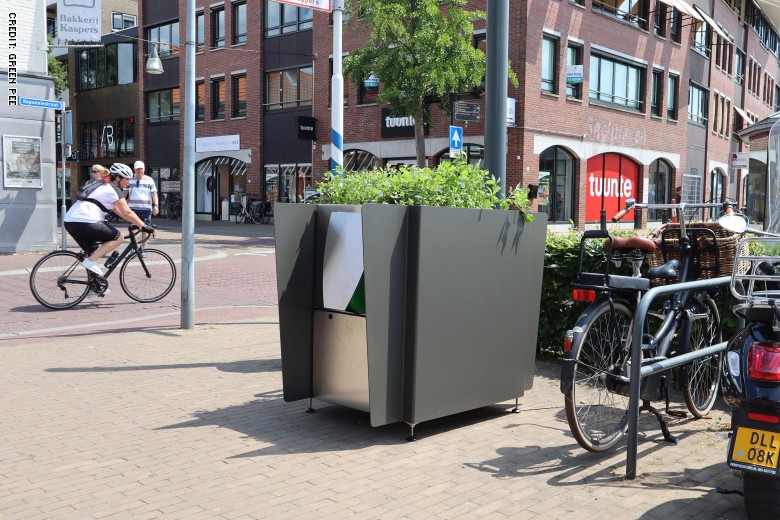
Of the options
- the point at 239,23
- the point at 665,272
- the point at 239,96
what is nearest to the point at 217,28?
the point at 239,23

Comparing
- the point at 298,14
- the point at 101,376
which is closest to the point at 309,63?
the point at 298,14

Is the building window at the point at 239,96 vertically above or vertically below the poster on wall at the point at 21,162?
above

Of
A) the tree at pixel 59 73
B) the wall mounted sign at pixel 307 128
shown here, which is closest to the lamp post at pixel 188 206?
the wall mounted sign at pixel 307 128

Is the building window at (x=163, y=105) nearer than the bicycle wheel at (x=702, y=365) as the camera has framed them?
No

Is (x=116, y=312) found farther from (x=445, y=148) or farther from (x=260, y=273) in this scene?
(x=445, y=148)

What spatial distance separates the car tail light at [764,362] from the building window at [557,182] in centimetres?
2397

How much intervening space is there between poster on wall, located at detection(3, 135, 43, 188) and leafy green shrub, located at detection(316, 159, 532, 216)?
13742mm

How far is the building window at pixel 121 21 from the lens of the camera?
49716 mm

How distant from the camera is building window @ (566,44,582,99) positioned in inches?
1110

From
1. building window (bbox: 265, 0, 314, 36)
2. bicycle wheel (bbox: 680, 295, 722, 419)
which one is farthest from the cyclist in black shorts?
building window (bbox: 265, 0, 314, 36)

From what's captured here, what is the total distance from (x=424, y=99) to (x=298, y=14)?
415 inches

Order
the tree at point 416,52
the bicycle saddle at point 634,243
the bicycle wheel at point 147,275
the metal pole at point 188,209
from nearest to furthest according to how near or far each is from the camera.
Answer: the bicycle saddle at point 634,243 → the metal pole at point 188,209 → the bicycle wheel at point 147,275 → the tree at point 416,52

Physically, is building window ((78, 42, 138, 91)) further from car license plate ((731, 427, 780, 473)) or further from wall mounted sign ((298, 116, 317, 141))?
car license plate ((731, 427, 780, 473))

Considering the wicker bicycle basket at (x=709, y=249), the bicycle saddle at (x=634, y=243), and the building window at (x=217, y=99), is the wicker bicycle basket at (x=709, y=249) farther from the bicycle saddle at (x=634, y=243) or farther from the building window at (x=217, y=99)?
the building window at (x=217, y=99)
